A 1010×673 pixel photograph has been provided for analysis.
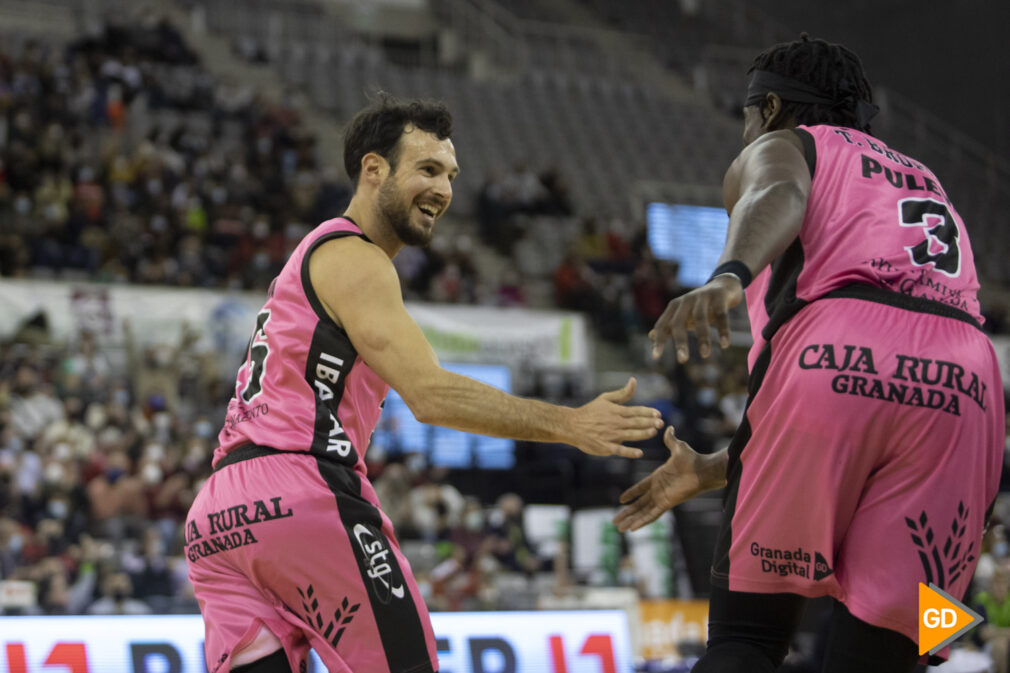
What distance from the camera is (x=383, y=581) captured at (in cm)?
296

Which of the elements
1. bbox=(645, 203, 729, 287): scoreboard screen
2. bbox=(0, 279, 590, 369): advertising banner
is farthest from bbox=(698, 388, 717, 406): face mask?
bbox=(645, 203, 729, 287): scoreboard screen

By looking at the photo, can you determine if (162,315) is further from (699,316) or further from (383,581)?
Answer: (699,316)

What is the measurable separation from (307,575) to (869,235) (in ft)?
5.41

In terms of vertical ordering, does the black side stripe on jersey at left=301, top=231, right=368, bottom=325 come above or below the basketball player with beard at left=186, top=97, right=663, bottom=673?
above

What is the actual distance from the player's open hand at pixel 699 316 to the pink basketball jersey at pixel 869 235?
1.44 ft

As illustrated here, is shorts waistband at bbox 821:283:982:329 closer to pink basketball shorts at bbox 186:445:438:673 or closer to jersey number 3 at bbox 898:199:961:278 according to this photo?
A: jersey number 3 at bbox 898:199:961:278

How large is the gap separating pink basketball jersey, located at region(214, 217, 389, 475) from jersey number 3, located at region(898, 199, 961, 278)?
1465 mm

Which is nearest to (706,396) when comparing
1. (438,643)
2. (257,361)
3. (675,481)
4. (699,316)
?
(438,643)

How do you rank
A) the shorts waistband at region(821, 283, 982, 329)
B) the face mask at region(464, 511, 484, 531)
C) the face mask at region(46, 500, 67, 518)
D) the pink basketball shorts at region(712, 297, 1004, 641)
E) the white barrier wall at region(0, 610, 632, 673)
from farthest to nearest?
1. the face mask at region(464, 511, 484, 531)
2. the face mask at region(46, 500, 67, 518)
3. the white barrier wall at region(0, 610, 632, 673)
4. the shorts waistband at region(821, 283, 982, 329)
5. the pink basketball shorts at region(712, 297, 1004, 641)

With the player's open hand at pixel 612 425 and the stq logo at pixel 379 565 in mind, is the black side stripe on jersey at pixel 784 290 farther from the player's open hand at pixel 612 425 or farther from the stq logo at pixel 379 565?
the stq logo at pixel 379 565

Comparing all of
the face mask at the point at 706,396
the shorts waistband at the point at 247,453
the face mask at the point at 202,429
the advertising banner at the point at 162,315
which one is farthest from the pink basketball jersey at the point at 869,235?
the face mask at the point at 706,396

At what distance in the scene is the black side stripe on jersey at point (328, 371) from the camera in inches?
120

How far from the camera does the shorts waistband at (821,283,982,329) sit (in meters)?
2.74

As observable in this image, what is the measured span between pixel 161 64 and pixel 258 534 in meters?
18.0
